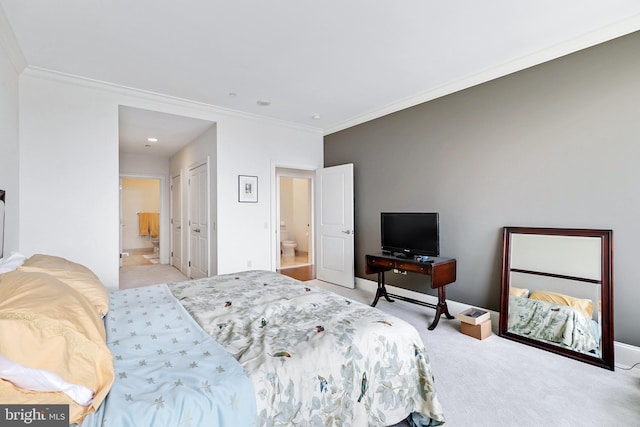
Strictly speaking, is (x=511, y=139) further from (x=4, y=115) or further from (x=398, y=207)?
(x=4, y=115)

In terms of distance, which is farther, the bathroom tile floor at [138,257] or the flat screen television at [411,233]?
the bathroom tile floor at [138,257]

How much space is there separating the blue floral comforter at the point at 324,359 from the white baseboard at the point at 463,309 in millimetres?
1900

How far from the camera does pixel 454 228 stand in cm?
359

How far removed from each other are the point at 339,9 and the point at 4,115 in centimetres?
287

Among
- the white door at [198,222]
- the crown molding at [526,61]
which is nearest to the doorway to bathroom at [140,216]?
the white door at [198,222]

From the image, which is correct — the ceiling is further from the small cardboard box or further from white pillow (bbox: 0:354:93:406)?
the small cardboard box

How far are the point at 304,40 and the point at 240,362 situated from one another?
8.20ft

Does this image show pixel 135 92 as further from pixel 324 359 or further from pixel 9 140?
pixel 324 359

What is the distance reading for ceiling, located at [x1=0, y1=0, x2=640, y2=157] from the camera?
87.9 inches

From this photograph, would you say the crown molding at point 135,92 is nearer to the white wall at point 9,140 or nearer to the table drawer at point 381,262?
the white wall at point 9,140

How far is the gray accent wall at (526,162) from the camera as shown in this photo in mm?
2463

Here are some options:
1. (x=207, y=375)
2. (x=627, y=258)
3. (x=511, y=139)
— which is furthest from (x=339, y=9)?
(x=627, y=258)

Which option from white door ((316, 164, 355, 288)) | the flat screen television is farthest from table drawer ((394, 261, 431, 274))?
white door ((316, 164, 355, 288))

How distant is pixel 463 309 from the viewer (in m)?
3.47
